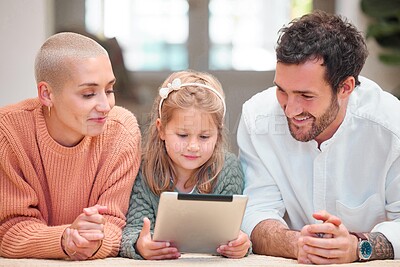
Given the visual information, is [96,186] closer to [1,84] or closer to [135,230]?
[135,230]

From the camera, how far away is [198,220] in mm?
1720

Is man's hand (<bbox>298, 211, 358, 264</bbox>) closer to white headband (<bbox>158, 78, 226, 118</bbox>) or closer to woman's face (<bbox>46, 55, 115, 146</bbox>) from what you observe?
white headband (<bbox>158, 78, 226, 118</bbox>)

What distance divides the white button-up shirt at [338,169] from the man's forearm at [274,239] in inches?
1.4

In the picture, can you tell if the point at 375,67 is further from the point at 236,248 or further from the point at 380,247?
the point at 236,248

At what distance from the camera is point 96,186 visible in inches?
74.5

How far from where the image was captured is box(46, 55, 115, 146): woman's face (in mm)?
1839

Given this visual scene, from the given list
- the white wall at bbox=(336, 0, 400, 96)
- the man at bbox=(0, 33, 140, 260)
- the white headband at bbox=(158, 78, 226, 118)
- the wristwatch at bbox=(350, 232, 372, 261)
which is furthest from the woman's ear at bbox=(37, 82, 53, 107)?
the white wall at bbox=(336, 0, 400, 96)

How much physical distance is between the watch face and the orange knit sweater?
0.59 m

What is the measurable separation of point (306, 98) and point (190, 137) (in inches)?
12.6

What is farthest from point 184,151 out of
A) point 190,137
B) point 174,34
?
point 174,34

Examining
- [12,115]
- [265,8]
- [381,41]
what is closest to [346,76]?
[12,115]

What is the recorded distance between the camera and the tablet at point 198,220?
5.45 ft

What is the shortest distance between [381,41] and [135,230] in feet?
7.55

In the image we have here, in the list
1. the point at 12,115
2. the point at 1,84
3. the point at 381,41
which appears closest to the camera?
the point at 12,115
